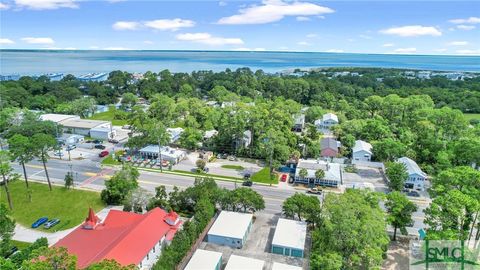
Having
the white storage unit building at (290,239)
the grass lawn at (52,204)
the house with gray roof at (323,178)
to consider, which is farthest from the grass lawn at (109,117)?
the white storage unit building at (290,239)

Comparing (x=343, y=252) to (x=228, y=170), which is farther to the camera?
(x=228, y=170)

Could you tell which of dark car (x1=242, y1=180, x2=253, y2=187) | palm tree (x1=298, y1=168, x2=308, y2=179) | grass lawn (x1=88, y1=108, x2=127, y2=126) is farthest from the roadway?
grass lawn (x1=88, y1=108, x2=127, y2=126)

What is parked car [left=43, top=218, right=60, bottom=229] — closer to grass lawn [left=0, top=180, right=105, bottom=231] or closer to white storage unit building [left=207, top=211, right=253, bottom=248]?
grass lawn [left=0, top=180, right=105, bottom=231]

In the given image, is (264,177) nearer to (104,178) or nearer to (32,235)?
(104,178)

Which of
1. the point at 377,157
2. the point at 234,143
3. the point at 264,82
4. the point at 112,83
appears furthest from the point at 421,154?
the point at 112,83

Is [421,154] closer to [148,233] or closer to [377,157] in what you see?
[377,157]
